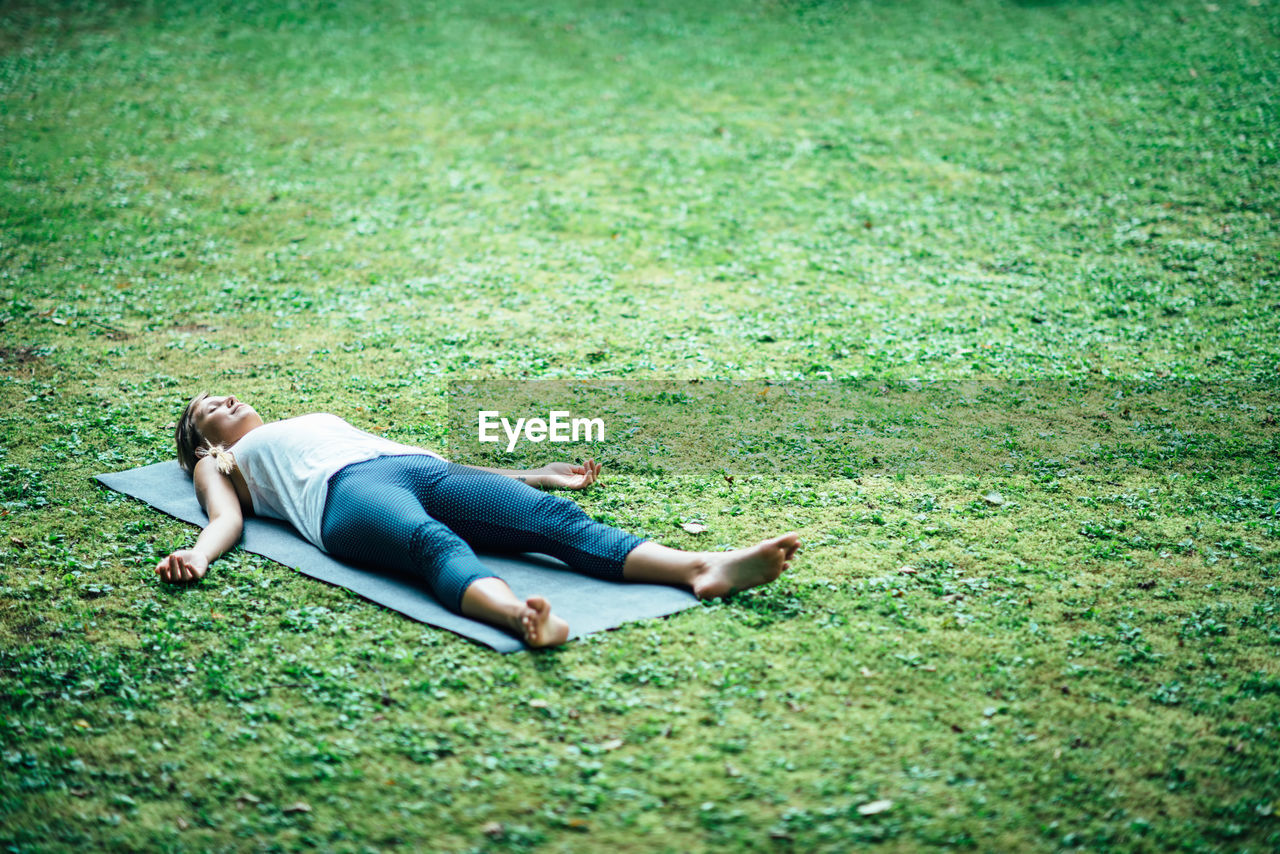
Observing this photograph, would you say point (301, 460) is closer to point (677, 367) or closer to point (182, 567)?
point (182, 567)

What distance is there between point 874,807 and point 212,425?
3725 millimetres

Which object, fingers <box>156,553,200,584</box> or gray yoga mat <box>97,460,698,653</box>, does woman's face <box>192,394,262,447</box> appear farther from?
fingers <box>156,553,200,584</box>

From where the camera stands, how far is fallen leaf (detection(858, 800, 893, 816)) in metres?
2.94

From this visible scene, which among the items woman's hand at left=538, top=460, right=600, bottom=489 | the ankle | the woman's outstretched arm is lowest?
woman's hand at left=538, top=460, right=600, bottom=489

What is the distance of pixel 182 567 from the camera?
425 cm

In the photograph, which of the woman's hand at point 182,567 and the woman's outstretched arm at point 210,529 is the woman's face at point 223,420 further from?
the woman's hand at point 182,567

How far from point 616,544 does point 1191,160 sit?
32.2 feet

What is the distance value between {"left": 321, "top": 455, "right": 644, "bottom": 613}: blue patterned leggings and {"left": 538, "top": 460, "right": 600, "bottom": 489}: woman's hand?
2.29ft

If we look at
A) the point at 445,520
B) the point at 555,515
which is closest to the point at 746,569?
the point at 555,515

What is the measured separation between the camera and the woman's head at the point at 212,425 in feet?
16.3

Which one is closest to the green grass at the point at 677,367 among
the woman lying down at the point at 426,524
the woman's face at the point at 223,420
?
the woman lying down at the point at 426,524

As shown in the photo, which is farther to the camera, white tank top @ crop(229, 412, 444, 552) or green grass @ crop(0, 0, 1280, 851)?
white tank top @ crop(229, 412, 444, 552)

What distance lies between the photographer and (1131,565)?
14.7 feet

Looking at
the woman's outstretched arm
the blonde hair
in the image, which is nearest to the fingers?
the woman's outstretched arm
